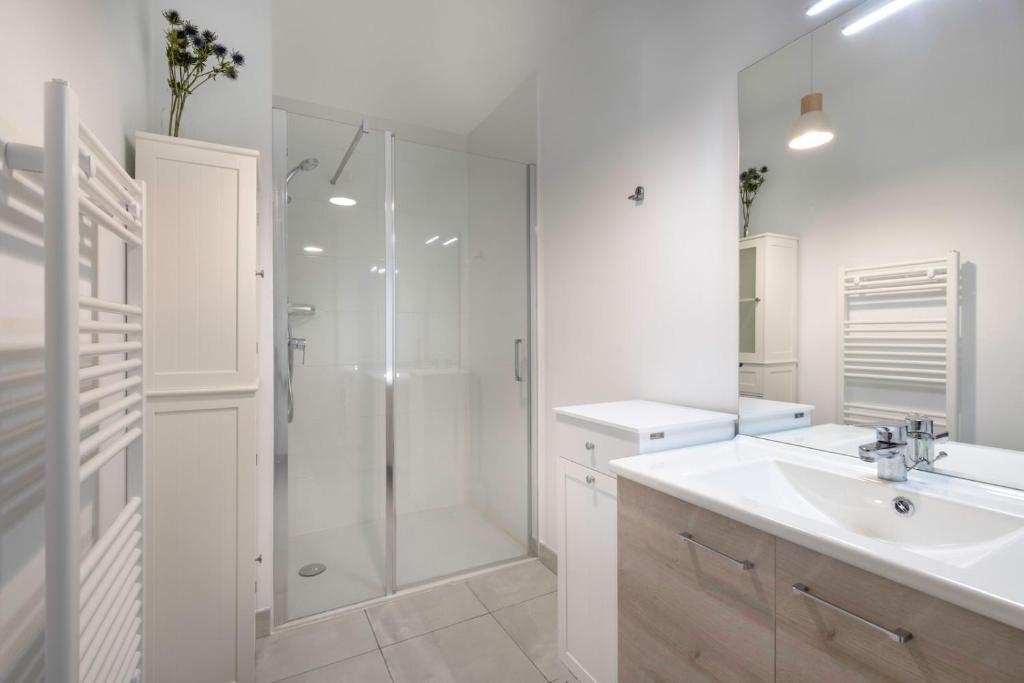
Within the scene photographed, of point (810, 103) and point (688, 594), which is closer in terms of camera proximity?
point (688, 594)

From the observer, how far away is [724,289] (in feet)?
4.98

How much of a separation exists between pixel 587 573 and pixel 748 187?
4.32ft

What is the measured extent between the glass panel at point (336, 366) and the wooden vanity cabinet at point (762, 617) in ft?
4.95

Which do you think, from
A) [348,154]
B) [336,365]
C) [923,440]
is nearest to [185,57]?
[348,154]

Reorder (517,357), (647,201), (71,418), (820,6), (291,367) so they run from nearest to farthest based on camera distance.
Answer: (71,418), (820,6), (647,201), (291,367), (517,357)

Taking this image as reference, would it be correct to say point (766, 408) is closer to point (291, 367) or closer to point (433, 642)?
point (433, 642)

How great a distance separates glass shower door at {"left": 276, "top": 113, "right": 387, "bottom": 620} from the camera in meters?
2.17

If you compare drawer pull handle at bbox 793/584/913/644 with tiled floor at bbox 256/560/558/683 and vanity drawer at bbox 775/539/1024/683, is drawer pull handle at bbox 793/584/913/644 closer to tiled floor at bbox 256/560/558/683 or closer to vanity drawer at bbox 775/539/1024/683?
vanity drawer at bbox 775/539/1024/683

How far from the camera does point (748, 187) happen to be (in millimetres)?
1450

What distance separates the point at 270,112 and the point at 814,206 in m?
2.04

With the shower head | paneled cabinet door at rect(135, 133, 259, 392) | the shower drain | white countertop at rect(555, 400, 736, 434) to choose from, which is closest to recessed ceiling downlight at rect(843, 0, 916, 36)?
white countertop at rect(555, 400, 736, 434)

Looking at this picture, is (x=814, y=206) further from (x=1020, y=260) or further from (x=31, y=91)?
(x=31, y=91)

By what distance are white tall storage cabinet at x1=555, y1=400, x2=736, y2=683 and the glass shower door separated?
110 cm

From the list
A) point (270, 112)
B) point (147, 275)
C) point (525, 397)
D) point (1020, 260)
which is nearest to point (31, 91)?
point (147, 275)
